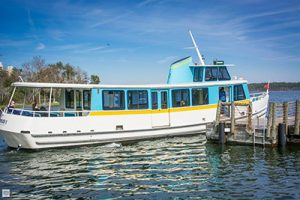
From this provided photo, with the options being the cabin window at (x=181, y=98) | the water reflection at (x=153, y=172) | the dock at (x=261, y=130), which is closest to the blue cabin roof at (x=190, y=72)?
the cabin window at (x=181, y=98)

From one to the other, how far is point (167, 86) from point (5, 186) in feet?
38.4

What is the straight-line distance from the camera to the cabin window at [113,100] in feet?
62.7

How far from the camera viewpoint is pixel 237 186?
11.3 m

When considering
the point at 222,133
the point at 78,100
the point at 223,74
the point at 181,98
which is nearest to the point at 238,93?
the point at 223,74

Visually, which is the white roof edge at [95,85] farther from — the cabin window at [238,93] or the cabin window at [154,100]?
the cabin window at [154,100]

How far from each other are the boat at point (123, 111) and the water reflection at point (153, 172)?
1026 mm

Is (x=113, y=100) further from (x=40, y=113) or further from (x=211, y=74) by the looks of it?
(x=211, y=74)

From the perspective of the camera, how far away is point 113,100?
19.3m

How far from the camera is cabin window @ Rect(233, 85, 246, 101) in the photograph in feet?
77.0

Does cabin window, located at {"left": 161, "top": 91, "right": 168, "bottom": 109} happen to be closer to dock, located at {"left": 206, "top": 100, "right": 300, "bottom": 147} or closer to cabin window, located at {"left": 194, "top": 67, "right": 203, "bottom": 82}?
dock, located at {"left": 206, "top": 100, "right": 300, "bottom": 147}

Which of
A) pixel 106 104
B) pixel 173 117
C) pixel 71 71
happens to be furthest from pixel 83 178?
pixel 71 71

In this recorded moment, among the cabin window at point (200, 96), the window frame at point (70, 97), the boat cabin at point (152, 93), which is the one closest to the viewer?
the boat cabin at point (152, 93)

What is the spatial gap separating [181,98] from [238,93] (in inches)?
195

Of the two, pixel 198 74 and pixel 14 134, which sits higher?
pixel 198 74
